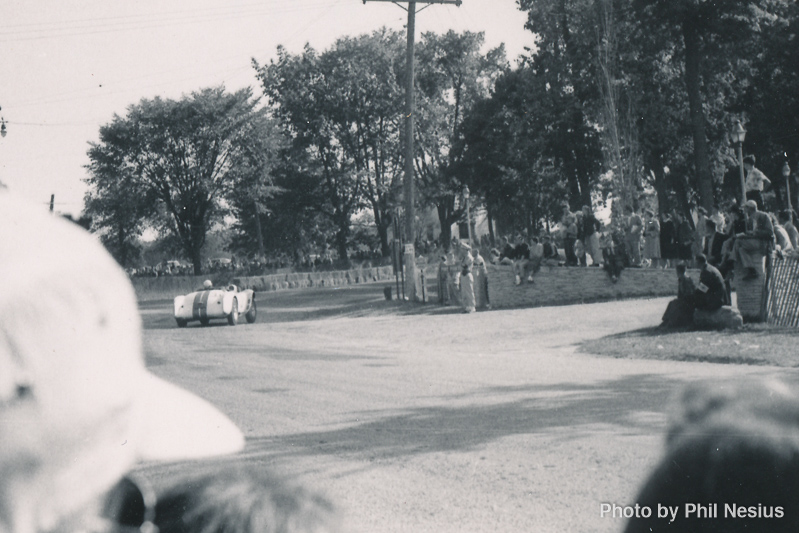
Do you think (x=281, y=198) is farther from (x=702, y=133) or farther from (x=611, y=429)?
(x=611, y=429)

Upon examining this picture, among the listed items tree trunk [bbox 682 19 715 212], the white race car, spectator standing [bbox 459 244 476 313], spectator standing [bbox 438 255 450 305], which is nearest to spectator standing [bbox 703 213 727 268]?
spectator standing [bbox 459 244 476 313]

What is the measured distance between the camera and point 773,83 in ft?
125

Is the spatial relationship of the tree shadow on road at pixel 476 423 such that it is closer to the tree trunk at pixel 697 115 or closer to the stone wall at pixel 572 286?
the stone wall at pixel 572 286

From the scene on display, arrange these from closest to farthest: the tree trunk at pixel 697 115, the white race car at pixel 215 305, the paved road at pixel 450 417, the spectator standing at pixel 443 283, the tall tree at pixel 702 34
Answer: the paved road at pixel 450 417
the white race car at pixel 215 305
the spectator standing at pixel 443 283
the tall tree at pixel 702 34
the tree trunk at pixel 697 115

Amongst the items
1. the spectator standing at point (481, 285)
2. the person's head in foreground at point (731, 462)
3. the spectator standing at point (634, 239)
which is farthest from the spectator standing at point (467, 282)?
the person's head in foreground at point (731, 462)

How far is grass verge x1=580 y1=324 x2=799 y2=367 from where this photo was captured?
1117 cm

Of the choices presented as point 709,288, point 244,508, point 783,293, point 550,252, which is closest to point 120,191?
point 244,508

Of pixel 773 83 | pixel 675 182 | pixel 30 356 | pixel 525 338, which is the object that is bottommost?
pixel 525 338

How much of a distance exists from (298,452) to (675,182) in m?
42.1

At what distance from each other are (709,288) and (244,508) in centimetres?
1430

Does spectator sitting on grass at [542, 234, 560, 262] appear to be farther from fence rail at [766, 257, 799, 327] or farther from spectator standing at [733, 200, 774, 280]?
fence rail at [766, 257, 799, 327]

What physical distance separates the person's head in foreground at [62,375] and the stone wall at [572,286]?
22504 mm

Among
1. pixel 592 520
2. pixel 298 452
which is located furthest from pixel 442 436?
pixel 592 520

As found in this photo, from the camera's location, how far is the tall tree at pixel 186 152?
93.9 inches
